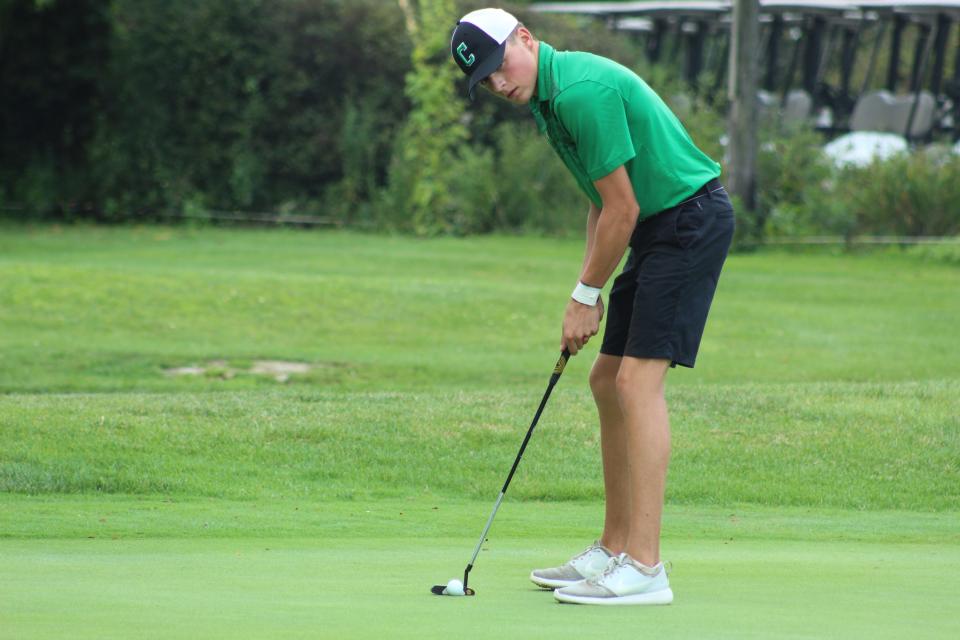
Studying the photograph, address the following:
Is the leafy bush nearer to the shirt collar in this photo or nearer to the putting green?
the putting green

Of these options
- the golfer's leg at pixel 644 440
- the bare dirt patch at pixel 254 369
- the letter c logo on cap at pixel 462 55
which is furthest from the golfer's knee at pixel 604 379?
the bare dirt patch at pixel 254 369

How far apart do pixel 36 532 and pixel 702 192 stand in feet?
9.71

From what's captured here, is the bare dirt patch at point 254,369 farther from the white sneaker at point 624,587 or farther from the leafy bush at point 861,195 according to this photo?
the leafy bush at point 861,195

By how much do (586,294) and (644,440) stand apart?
487 millimetres

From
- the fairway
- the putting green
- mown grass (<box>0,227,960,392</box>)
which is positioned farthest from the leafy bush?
the putting green

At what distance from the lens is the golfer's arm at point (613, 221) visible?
4.63 metres

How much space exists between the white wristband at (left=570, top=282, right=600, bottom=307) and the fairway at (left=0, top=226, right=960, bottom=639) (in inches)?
35.7

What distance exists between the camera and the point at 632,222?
4.67 metres

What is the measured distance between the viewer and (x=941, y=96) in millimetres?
28906

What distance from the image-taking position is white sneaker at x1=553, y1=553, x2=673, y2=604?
4449mm

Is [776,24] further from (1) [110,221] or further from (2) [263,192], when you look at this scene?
(1) [110,221]

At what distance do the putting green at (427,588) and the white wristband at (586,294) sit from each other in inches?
35.7

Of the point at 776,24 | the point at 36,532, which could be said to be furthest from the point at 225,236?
the point at 36,532

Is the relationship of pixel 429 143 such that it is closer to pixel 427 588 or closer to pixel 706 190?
pixel 706 190
